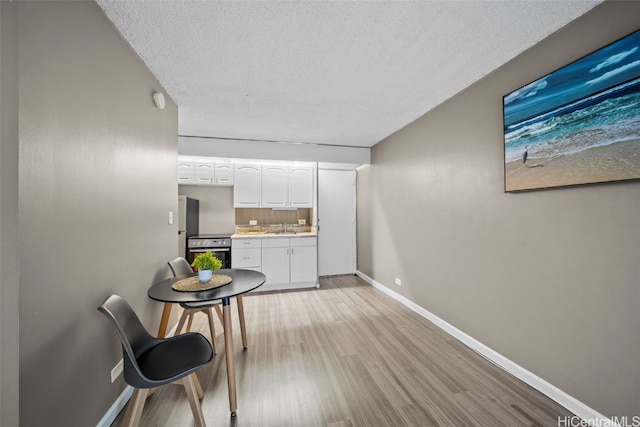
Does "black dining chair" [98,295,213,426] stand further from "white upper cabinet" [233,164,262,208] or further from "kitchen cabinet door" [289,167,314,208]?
"kitchen cabinet door" [289,167,314,208]

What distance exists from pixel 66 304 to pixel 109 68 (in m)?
1.44

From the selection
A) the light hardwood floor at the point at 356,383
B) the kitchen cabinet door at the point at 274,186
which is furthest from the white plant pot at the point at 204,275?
the kitchen cabinet door at the point at 274,186

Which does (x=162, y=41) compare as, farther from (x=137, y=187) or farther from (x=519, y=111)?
(x=519, y=111)

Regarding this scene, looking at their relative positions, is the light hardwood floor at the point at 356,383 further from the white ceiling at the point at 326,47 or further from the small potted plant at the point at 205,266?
the white ceiling at the point at 326,47

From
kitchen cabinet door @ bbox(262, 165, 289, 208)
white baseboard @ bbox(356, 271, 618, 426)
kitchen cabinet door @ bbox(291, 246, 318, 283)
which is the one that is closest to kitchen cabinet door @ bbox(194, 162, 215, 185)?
kitchen cabinet door @ bbox(262, 165, 289, 208)

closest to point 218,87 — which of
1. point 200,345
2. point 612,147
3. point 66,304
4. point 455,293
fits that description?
point 66,304

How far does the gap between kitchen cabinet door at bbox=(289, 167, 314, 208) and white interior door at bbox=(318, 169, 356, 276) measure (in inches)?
17.7

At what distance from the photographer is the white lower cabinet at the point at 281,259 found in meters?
4.12

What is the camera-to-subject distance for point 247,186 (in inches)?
175

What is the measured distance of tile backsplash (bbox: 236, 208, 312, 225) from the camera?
4.79 metres

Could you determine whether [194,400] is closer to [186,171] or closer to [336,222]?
[186,171]

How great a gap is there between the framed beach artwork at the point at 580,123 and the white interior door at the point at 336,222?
3.42m

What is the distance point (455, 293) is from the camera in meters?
2.62

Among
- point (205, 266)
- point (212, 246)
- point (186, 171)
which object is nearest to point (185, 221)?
point (212, 246)
